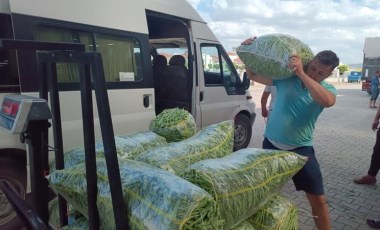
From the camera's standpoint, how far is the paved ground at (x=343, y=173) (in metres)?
3.81

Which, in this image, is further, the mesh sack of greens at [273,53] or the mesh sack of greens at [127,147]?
the mesh sack of greens at [273,53]

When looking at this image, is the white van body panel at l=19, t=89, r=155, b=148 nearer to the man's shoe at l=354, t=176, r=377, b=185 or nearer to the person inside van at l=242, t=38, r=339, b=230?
the person inside van at l=242, t=38, r=339, b=230

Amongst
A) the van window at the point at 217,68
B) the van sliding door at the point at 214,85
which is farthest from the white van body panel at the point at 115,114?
the van window at the point at 217,68

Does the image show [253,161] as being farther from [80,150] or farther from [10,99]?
[10,99]

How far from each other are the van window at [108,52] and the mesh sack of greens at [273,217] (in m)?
2.35

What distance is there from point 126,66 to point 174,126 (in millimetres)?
1801

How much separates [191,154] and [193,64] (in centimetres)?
321

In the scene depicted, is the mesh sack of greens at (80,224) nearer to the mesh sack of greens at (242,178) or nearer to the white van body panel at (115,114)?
the mesh sack of greens at (242,178)

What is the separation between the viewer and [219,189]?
149cm

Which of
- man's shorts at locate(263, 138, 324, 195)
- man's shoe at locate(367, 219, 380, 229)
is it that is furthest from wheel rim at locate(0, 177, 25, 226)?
man's shoe at locate(367, 219, 380, 229)

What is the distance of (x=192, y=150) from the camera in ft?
6.50

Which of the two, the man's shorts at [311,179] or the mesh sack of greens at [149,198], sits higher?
the mesh sack of greens at [149,198]

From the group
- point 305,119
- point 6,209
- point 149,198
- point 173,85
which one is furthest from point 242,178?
point 173,85

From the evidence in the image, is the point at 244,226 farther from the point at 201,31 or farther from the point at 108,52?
the point at 201,31
